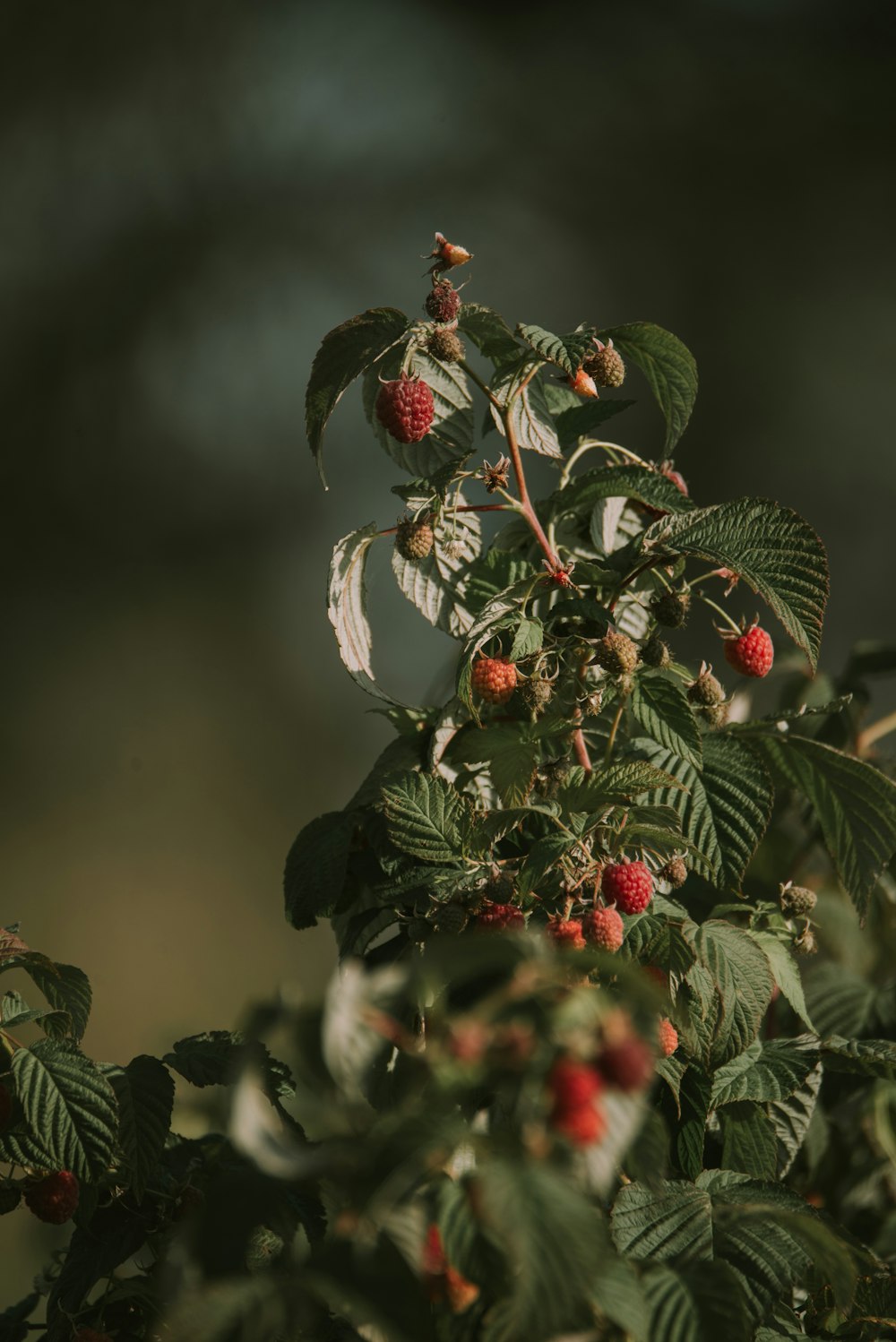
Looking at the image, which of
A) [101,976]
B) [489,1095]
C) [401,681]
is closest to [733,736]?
[489,1095]

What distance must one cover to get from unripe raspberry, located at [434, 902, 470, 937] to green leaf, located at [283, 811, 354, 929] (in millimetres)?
109

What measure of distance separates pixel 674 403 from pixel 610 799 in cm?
26

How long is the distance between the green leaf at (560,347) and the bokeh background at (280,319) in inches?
48.2

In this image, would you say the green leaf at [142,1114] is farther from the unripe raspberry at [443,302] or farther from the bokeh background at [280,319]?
the bokeh background at [280,319]

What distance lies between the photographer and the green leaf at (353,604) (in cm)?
71

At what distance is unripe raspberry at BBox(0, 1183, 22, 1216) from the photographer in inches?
26.0

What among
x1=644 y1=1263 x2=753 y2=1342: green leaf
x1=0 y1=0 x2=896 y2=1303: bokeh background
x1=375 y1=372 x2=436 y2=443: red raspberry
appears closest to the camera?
x1=644 y1=1263 x2=753 y2=1342: green leaf

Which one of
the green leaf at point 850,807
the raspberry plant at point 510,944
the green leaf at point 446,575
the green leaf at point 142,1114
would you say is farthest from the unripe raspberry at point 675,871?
the green leaf at point 142,1114

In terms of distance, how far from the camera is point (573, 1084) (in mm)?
342

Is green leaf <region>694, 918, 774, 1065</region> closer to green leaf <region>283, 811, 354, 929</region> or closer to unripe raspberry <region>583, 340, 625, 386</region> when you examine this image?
green leaf <region>283, 811, 354, 929</region>

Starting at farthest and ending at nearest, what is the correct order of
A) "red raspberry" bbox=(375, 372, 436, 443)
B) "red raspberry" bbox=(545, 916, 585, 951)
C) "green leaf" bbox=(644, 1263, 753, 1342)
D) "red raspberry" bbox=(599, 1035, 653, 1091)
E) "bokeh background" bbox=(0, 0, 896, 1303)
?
1. "bokeh background" bbox=(0, 0, 896, 1303)
2. "red raspberry" bbox=(375, 372, 436, 443)
3. "red raspberry" bbox=(545, 916, 585, 951)
4. "green leaf" bbox=(644, 1263, 753, 1342)
5. "red raspberry" bbox=(599, 1035, 653, 1091)

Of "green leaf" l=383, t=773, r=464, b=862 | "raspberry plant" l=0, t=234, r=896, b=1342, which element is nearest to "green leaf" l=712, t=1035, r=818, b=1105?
"raspberry plant" l=0, t=234, r=896, b=1342

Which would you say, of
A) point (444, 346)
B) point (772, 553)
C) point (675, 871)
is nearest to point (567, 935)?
point (675, 871)

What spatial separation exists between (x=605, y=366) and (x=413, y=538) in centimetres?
15
